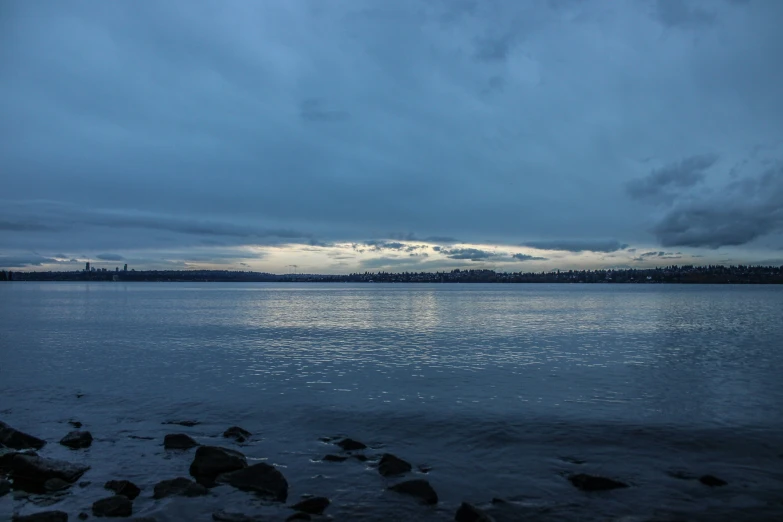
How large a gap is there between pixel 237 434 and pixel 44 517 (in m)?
7.37

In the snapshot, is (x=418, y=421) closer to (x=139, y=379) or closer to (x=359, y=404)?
(x=359, y=404)

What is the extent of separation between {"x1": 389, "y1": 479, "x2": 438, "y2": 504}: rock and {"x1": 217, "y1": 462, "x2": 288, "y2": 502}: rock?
2846 millimetres

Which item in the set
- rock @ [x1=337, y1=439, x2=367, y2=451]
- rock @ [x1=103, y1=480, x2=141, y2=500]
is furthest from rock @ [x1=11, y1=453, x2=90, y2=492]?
rock @ [x1=337, y1=439, x2=367, y2=451]

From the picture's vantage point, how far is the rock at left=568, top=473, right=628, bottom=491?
Result: 13.9 m

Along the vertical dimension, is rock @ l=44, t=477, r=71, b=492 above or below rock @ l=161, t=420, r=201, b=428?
above

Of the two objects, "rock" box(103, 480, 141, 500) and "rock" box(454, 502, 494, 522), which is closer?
"rock" box(454, 502, 494, 522)

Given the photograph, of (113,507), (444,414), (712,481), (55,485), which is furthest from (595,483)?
(55,485)

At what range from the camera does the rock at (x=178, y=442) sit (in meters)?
17.4

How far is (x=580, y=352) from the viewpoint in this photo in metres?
39.6

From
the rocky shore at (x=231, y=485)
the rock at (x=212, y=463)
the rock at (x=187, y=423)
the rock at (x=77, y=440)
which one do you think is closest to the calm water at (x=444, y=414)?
the rocky shore at (x=231, y=485)

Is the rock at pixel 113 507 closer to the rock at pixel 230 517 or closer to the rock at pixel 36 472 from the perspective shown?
the rock at pixel 230 517

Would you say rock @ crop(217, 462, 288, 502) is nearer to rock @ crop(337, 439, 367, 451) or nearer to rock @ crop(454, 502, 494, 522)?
rock @ crop(337, 439, 367, 451)

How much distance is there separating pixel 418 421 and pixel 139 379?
701 inches

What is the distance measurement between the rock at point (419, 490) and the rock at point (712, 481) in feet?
24.1
